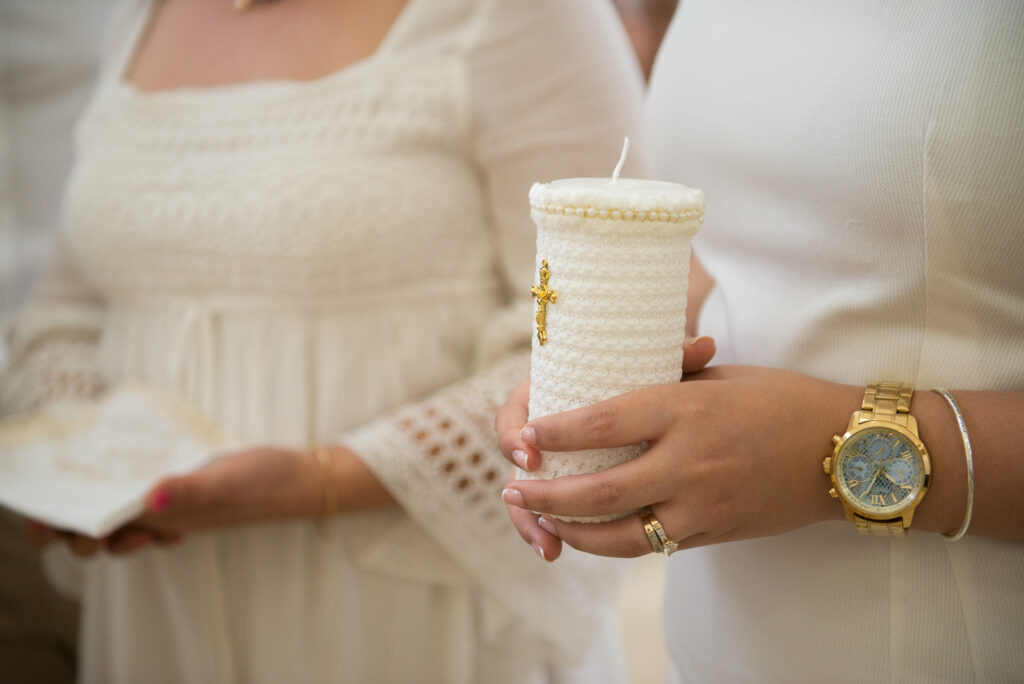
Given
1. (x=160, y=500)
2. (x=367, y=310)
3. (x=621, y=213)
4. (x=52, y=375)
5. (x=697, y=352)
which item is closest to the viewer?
(x=621, y=213)

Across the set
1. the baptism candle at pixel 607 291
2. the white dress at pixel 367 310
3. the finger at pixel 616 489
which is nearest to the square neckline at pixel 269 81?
the white dress at pixel 367 310

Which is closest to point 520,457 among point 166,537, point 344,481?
point 344,481

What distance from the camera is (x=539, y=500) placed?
0.47 m

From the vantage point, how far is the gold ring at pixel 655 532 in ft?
1.52

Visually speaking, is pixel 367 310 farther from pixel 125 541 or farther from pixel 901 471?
pixel 901 471

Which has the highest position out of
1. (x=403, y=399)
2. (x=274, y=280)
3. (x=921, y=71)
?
(x=921, y=71)

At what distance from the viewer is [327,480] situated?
36.4 inches

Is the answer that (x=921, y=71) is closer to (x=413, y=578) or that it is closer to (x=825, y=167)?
(x=825, y=167)

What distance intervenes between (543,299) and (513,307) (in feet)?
1.69

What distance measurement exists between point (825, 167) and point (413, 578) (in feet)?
2.32

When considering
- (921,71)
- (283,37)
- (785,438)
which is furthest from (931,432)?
(283,37)

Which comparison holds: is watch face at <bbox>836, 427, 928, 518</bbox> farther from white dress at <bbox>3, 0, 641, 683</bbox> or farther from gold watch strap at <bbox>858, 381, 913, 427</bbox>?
white dress at <bbox>3, 0, 641, 683</bbox>

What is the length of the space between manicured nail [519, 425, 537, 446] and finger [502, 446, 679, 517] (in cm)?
3

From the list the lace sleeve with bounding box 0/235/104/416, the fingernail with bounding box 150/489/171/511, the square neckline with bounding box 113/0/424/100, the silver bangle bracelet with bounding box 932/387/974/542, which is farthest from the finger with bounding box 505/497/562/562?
the lace sleeve with bounding box 0/235/104/416
